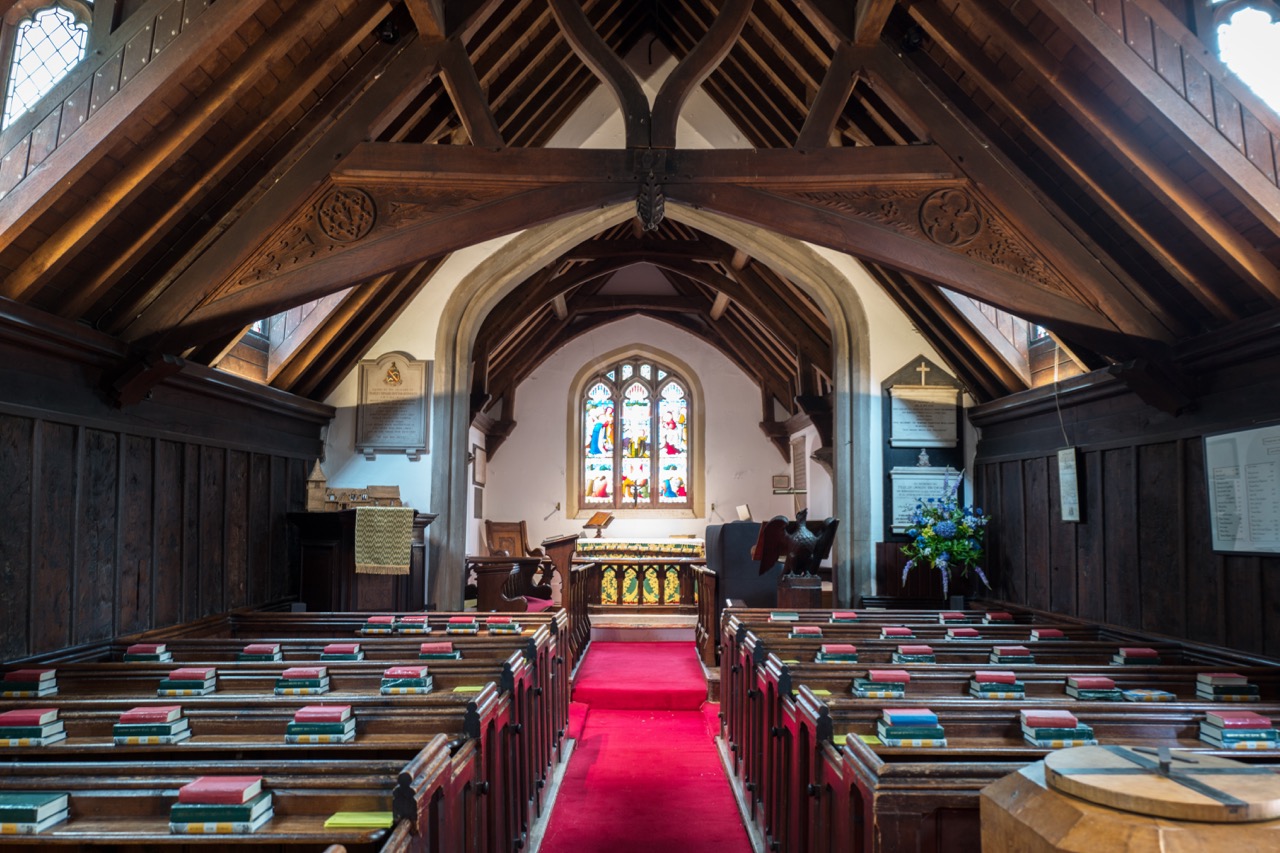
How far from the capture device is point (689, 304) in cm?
1222

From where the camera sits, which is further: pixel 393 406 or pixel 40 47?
Result: pixel 393 406

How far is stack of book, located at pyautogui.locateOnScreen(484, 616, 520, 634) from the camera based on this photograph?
4.87 meters

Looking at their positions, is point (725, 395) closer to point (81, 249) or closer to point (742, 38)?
point (742, 38)

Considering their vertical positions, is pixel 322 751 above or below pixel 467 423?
below

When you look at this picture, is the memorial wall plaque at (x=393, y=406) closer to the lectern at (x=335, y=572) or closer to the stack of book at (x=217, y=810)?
the lectern at (x=335, y=572)

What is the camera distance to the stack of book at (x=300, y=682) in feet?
11.1

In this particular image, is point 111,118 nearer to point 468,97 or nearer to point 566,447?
point 468,97

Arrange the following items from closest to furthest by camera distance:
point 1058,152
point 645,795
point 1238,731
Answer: point 1238,731 < point 1058,152 < point 645,795

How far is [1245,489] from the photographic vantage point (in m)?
4.04

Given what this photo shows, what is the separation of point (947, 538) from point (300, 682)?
185 inches

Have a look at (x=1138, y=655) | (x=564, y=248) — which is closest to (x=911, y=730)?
(x=1138, y=655)

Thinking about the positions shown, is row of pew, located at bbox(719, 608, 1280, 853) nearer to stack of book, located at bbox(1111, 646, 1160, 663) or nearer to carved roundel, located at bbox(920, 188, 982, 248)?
stack of book, located at bbox(1111, 646, 1160, 663)

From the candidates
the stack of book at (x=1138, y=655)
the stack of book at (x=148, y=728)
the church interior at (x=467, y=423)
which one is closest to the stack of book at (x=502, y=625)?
the church interior at (x=467, y=423)

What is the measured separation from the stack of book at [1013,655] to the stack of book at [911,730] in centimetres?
161
